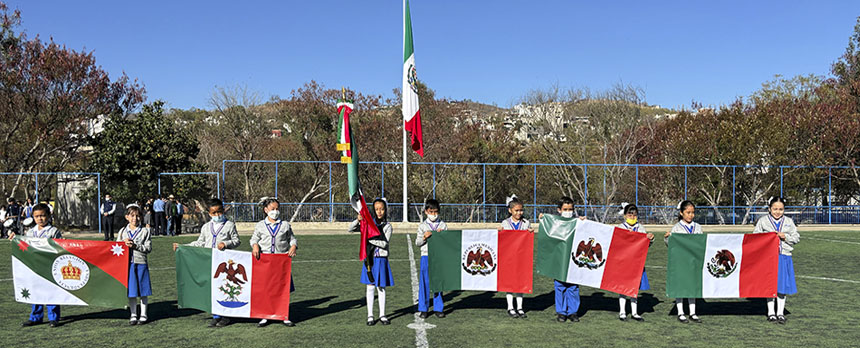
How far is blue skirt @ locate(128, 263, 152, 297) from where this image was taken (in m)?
7.87

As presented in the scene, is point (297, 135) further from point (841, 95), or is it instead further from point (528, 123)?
point (841, 95)

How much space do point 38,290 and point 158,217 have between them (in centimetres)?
1529

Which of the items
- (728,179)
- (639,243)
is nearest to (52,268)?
(639,243)

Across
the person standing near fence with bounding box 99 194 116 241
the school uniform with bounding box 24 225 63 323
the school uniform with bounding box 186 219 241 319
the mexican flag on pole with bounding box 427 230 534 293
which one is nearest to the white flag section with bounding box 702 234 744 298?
the mexican flag on pole with bounding box 427 230 534 293

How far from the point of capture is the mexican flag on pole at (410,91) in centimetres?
2247

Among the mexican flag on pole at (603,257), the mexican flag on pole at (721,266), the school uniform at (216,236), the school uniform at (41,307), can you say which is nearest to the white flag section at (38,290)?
the school uniform at (41,307)

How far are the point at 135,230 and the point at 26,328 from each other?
69.7 inches

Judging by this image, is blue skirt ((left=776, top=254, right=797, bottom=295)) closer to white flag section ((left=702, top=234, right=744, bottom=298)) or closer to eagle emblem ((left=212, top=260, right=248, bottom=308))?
white flag section ((left=702, top=234, right=744, bottom=298))

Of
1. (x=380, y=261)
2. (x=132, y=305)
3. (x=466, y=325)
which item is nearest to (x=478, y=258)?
(x=466, y=325)

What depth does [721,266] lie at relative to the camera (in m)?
8.20

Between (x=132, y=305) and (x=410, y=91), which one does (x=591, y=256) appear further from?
(x=410, y=91)

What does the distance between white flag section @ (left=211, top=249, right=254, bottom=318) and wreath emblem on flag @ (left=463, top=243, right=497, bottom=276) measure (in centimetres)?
278

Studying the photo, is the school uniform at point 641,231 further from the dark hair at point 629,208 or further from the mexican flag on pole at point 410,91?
the mexican flag on pole at point 410,91

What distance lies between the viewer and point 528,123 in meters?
40.9
